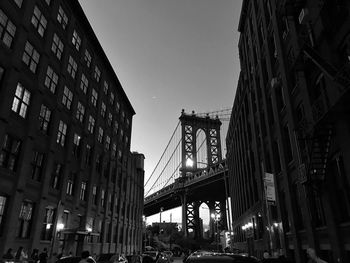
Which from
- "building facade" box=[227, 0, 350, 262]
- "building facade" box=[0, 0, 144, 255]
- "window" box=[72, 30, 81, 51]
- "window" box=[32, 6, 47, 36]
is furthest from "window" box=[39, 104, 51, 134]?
"building facade" box=[227, 0, 350, 262]

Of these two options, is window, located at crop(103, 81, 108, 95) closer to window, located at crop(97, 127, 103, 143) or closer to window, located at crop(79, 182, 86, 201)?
window, located at crop(97, 127, 103, 143)

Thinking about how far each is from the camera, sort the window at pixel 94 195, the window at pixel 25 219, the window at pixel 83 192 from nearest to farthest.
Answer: the window at pixel 25 219 → the window at pixel 83 192 → the window at pixel 94 195

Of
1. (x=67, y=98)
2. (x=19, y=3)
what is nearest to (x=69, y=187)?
(x=67, y=98)

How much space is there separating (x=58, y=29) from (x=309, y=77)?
22.4 m

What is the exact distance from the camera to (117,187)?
4569cm

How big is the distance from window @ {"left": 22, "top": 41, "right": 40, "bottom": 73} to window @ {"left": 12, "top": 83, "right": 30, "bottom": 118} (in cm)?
211

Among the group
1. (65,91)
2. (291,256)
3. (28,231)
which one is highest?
(65,91)

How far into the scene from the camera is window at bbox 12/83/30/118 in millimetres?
22244

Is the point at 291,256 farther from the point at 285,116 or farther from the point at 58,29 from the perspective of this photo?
the point at 58,29

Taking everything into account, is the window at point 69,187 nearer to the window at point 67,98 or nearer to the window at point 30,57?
the window at point 67,98

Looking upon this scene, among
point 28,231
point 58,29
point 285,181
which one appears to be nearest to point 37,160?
point 28,231

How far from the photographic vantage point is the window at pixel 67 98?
1181 inches

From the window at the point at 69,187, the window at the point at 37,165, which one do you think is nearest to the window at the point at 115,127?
the window at the point at 69,187

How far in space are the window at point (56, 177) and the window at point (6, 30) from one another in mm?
11042
